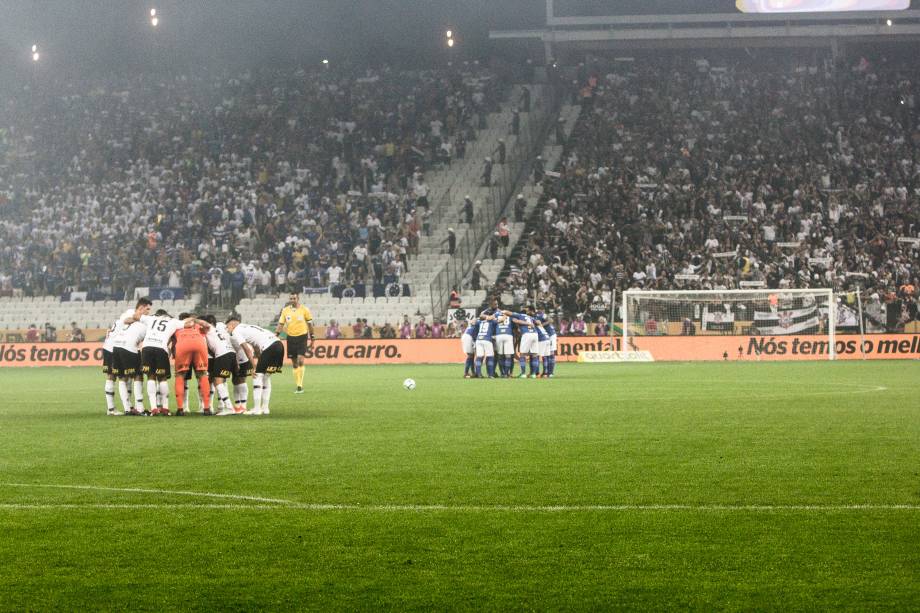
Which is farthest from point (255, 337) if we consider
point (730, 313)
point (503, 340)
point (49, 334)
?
point (49, 334)

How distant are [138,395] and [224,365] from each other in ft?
6.64

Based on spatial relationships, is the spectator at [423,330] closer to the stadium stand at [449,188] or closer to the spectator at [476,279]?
the stadium stand at [449,188]

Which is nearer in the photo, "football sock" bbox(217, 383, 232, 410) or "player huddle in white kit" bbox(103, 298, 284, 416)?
"player huddle in white kit" bbox(103, 298, 284, 416)

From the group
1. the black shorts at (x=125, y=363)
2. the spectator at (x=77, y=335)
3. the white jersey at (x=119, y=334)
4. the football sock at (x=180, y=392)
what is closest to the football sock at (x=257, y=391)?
the football sock at (x=180, y=392)

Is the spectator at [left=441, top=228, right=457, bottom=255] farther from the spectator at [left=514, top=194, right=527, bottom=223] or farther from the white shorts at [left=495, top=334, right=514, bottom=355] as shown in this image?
the white shorts at [left=495, top=334, right=514, bottom=355]

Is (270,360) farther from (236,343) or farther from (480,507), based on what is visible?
(480,507)

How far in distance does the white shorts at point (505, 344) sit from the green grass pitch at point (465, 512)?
13.2 meters

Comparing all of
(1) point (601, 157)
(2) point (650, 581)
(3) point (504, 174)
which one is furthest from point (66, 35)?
(2) point (650, 581)

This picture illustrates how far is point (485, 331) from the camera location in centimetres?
3114

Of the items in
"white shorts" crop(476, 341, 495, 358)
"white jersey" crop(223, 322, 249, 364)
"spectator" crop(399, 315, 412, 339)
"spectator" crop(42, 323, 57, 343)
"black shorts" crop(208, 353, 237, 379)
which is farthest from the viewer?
"spectator" crop(42, 323, 57, 343)

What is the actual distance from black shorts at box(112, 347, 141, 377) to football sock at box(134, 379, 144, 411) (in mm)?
321

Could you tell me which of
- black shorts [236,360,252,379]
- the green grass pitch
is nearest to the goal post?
black shorts [236,360,252,379]

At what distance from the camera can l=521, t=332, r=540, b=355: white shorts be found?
1227 inches

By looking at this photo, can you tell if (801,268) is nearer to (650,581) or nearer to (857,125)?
(857,125)
